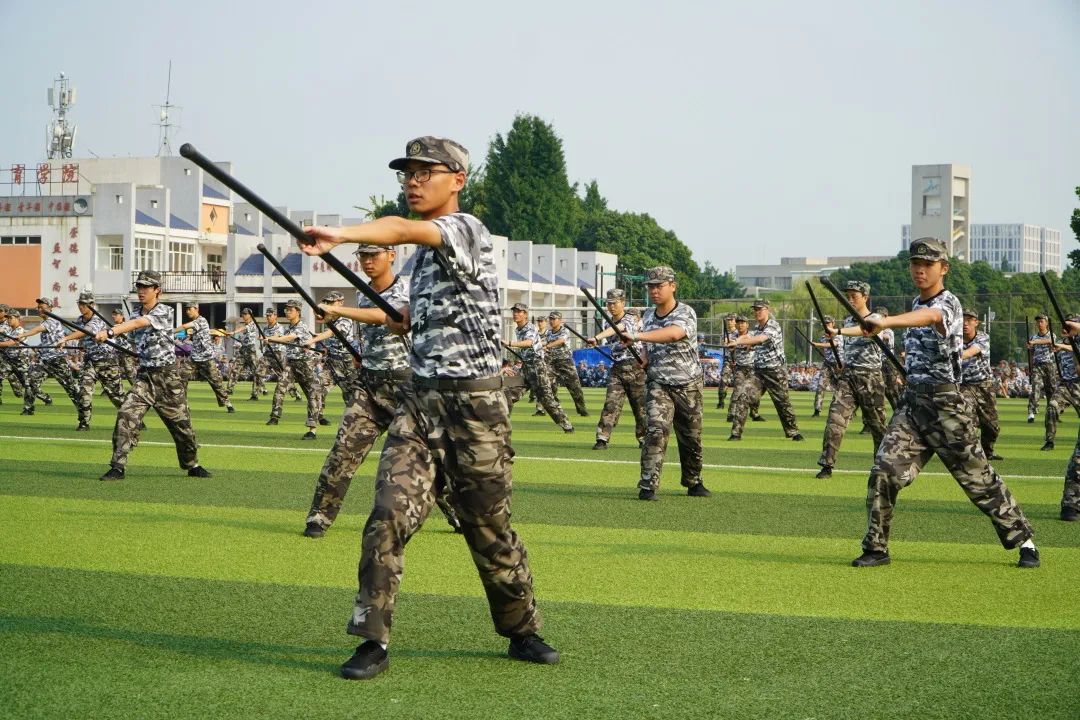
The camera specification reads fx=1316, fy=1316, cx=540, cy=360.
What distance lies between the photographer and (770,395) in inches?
870

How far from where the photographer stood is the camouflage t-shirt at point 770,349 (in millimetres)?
21922

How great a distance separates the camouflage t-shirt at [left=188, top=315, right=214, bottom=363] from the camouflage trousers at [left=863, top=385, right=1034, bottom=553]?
21.8m

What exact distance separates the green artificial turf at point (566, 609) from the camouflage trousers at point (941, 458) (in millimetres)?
380

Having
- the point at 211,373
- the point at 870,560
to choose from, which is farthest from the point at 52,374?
the point at 870,560

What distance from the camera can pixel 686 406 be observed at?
12.8m

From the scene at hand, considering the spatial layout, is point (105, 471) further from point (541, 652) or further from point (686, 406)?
point (541, 652)

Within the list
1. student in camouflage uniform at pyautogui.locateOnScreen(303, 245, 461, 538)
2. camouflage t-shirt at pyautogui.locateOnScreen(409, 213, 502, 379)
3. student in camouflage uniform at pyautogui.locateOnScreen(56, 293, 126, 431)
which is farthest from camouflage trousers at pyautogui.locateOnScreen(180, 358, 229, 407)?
camouflage t-shirt at pyautogui.locateOnScreen(409, 213, 502, 379)

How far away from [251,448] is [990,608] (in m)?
12.9

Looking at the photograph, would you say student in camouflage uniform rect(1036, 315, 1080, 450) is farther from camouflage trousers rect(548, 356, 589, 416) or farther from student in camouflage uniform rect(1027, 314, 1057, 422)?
camouflage trousers rect(548, 356, 589, 416)

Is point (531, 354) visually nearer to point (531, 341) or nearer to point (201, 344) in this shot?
point (531, 341)

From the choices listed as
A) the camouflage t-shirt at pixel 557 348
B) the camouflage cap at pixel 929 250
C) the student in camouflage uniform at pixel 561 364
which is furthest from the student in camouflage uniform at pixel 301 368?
the camouflage cap at pixel 929 250

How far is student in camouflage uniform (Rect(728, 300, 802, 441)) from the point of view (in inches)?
862

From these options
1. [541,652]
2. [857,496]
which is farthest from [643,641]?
[857,496]

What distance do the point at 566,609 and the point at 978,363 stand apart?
11954 millimetres
